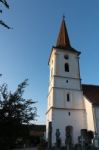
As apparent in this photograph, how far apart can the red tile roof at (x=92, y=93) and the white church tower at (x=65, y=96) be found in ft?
4.22

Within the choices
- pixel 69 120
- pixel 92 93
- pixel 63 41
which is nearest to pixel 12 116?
pixel 69 120

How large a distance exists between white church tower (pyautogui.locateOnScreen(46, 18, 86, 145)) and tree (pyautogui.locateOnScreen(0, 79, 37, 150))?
60.6ft

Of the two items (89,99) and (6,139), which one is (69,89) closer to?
(89,99)

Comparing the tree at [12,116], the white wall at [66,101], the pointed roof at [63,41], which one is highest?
the pointed roof at [63,41]

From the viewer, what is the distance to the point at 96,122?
26531mm

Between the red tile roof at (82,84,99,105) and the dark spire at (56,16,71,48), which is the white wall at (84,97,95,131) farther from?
the dark spire at (56,16,71,48)

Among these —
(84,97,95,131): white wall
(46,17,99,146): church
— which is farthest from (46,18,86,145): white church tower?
(84,97,95,131): white wall

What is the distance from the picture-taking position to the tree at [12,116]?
6125 millimetres

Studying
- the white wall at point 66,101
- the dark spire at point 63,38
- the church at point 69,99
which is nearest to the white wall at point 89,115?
the church at point 69,99

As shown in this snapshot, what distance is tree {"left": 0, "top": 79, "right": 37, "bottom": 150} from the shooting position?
20.1 ft

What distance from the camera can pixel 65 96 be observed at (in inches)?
1158

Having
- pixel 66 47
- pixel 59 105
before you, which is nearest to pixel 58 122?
pixel 59 105

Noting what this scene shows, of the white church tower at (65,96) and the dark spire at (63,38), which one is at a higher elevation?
the dark spire at (63,38)

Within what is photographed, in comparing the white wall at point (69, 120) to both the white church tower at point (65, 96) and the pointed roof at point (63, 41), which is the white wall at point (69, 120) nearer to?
the white church tower at point (65, 96)
